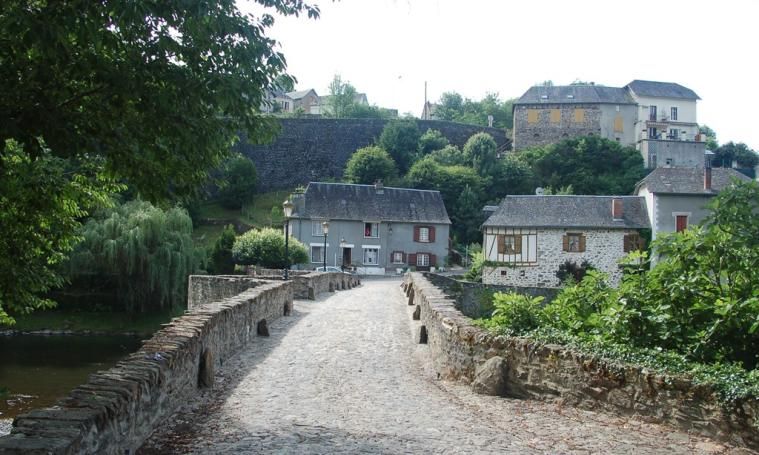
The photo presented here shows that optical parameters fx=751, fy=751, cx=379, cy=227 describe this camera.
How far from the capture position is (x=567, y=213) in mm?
43000

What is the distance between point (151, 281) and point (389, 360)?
26.1 meters

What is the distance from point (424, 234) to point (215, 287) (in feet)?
99.5

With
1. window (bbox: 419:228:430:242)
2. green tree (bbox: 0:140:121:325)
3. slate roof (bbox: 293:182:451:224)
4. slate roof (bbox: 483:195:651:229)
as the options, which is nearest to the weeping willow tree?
slate roof (bbox: 293:182:451:224)

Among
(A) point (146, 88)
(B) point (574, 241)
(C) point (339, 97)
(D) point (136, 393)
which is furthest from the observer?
(C) point (339, 97)

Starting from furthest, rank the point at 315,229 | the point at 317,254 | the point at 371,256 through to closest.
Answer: the point at 371,256 < the point at 317,254 < the point at 315,229

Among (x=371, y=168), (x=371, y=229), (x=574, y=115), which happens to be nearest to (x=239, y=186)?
(x=371, y=168)

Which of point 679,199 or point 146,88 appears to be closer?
point 146,88

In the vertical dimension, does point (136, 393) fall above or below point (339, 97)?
below

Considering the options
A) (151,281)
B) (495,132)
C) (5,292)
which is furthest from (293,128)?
(5,292)

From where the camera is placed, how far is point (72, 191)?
35.6ft

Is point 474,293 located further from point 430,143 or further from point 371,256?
point 430,143

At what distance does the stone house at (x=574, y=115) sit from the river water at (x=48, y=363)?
160ft

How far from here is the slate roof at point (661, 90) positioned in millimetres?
71438

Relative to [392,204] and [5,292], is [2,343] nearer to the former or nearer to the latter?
[5,292]
